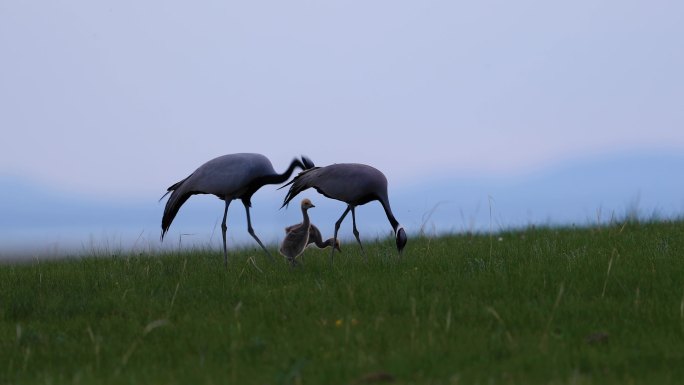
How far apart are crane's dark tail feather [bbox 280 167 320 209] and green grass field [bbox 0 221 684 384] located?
1.37 m

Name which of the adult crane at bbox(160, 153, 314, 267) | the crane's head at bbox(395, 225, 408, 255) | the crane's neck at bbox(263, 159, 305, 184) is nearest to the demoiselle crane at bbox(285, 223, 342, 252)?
the adult crane at bbox(160, 153, 314, 267)

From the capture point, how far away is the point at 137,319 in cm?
852

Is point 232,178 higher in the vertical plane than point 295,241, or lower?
higher

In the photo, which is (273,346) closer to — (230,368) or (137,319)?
(230,368)

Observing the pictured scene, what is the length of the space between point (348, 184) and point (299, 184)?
0.87 meters

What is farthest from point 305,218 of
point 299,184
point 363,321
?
point 363,321

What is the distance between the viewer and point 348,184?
12.3m

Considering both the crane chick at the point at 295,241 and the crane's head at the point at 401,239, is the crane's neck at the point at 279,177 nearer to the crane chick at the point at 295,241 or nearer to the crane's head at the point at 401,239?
the crane chick at the point at 295,241

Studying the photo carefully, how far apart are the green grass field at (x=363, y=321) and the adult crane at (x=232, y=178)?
1214mm

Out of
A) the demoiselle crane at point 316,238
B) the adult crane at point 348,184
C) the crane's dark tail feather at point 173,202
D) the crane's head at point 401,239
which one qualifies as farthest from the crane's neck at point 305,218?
the crane's dark tail feather at point 173,202

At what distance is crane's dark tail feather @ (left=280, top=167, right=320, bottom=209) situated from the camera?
12438 mm

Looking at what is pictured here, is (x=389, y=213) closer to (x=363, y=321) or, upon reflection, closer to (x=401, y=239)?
(x=401, y=239)

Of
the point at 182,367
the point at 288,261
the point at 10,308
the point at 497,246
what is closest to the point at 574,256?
the point at 497,246

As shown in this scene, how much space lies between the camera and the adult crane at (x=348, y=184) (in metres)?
Result: 12.2
